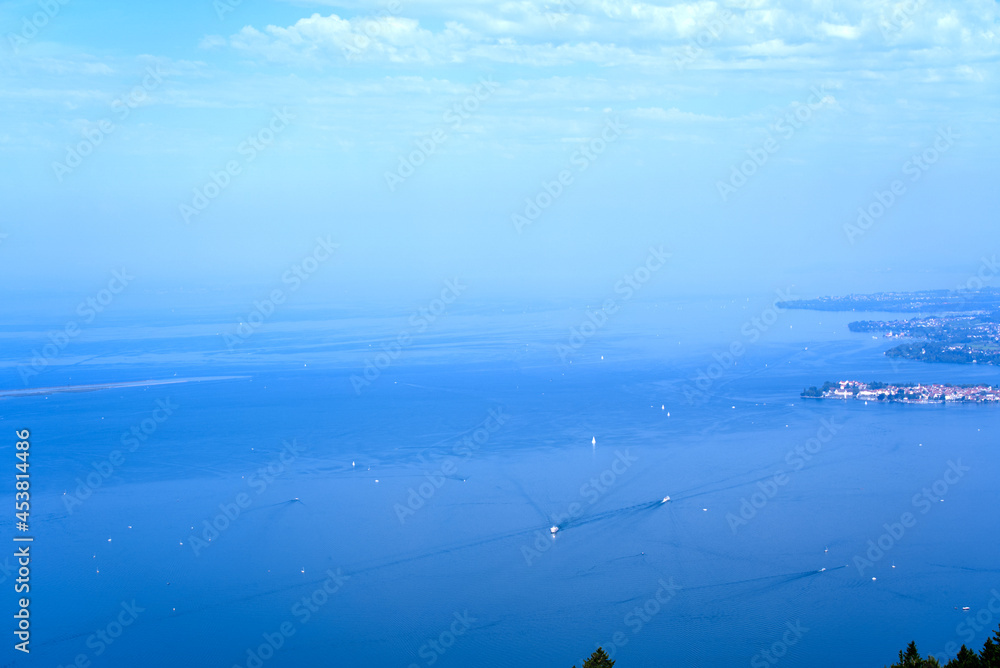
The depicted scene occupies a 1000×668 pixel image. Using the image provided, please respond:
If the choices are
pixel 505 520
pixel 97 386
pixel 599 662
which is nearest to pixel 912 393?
pixel 505 520

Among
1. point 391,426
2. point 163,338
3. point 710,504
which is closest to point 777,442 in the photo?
point 710,504

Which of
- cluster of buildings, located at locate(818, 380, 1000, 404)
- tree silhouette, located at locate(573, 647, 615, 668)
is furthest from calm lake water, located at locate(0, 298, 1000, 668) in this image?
A: tree silhouette, located at locate(573, 647, 615, 668)

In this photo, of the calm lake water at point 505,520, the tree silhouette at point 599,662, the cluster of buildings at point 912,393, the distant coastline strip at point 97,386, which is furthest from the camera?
the distant coastline strip at point 97,386

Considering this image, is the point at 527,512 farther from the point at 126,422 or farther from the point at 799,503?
the point at 126,422

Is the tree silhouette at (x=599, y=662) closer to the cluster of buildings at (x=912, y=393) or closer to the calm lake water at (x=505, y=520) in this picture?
the calm lake water at (x=505, y=520)

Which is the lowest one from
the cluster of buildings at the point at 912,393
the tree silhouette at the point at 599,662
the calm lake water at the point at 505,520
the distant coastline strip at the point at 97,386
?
the tree silhouette at the point at 599,662

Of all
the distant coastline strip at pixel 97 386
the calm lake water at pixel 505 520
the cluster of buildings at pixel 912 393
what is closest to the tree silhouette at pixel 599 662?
the calm lake water at pixel 505 520
